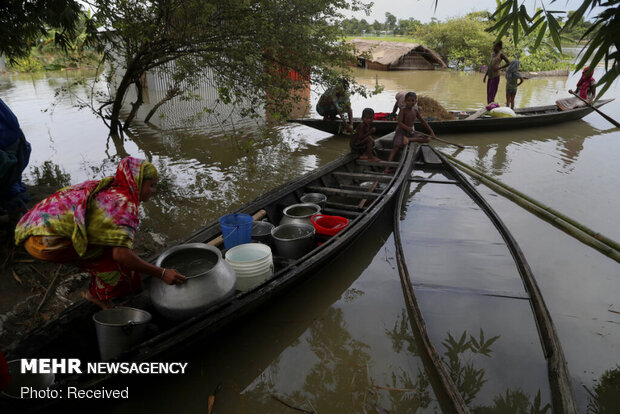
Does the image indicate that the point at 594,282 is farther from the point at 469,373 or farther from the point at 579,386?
the point at 469,373

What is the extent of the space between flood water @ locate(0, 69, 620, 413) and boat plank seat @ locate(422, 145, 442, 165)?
918mm

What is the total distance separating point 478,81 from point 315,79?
19683 millimetres

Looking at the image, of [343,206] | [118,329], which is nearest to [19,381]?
[118,329]

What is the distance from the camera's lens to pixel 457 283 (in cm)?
369

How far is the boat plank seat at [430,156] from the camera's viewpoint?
6920 mm

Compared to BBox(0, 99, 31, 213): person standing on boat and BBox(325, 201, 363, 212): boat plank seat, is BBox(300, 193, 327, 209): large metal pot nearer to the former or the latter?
BBox(325, 201, 363, 212): boat plank seat

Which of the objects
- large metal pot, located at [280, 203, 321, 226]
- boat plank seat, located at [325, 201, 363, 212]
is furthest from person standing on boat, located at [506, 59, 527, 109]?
large metal pot, located at [280, 203, 321, 226]

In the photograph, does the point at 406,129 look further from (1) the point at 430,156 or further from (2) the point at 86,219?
(2) the point at 86,219

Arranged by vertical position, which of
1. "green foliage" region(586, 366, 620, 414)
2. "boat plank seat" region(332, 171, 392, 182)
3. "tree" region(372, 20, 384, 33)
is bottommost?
"green foliage" region(586, 366, 620, 414)

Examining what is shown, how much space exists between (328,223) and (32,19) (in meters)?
4.19

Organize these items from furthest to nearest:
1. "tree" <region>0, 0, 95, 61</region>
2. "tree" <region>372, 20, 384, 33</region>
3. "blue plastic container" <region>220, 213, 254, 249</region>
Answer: "tree" <region>372, 20, 384, 33</region>, "tree" <region>0, 0, 95, 61</region>, "blue plastic container" <region>220, 213, 254, 249</region>

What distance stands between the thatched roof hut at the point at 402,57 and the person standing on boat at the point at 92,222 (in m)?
26.8

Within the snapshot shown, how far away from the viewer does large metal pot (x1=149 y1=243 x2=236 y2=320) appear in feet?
7.68

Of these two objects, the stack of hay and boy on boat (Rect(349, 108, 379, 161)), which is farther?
the stack of hay
